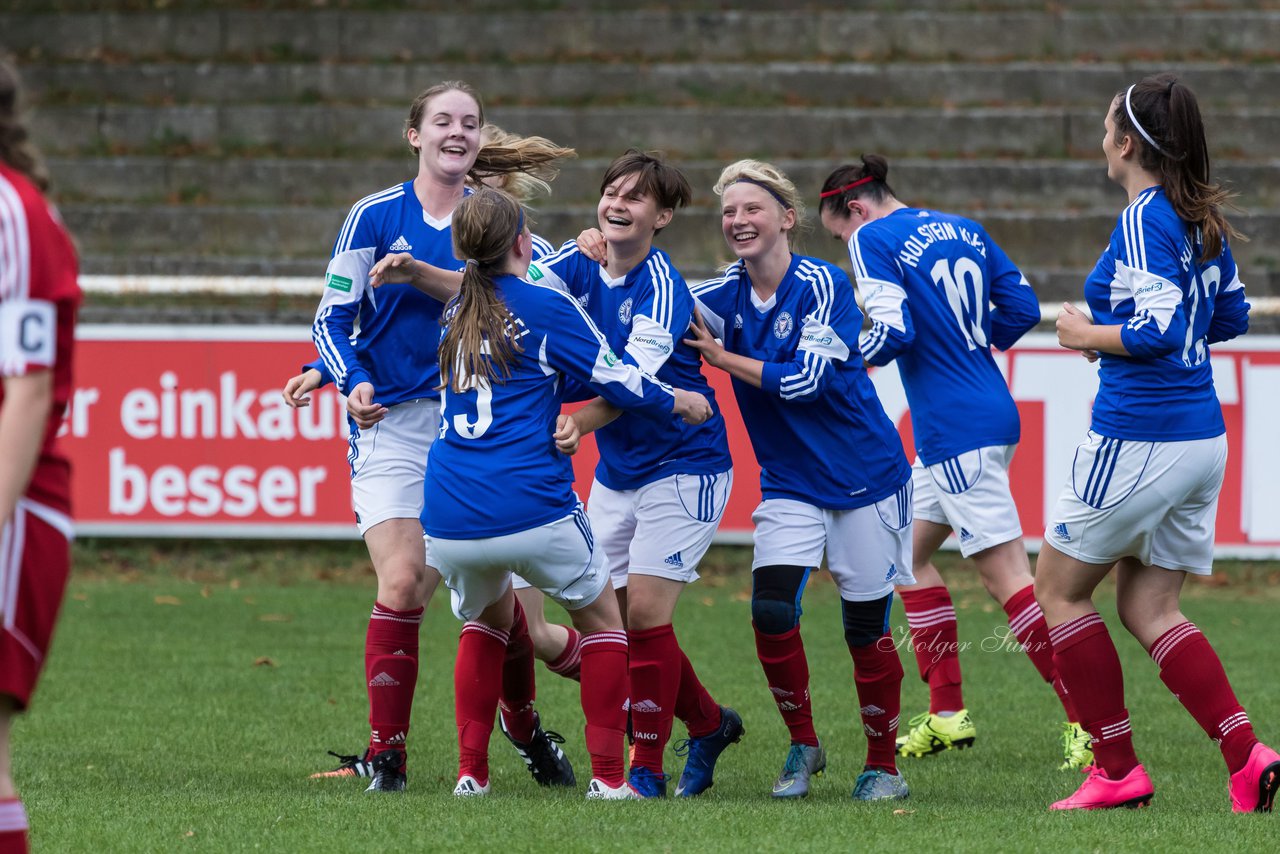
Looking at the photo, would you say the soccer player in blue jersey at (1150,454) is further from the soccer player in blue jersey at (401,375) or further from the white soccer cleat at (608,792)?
the soccer player in blue jersey at (401,375)

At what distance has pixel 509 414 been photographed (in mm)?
4582

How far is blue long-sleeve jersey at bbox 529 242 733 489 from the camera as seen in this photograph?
5.07 m

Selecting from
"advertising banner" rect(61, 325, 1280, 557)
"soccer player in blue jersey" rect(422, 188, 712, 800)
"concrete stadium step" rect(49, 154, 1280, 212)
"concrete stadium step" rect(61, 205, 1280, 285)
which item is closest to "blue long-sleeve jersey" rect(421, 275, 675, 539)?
"soccer player in blue jersey" rect(422, 188, 712, 800)

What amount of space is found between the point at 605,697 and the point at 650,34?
11598 millimetres

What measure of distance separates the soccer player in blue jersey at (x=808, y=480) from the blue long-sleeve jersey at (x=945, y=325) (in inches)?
29.1

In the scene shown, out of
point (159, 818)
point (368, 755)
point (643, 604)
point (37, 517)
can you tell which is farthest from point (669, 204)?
point (37, 517)

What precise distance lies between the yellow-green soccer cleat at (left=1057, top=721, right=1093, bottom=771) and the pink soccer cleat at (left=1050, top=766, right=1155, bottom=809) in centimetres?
83

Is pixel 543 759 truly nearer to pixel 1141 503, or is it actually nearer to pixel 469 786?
pixel 469 786

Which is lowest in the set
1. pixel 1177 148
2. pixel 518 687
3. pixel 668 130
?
pixel 518 687

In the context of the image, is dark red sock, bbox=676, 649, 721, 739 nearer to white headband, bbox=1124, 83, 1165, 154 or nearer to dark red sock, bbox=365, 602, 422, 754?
dark red sock, bbox=365, 602, 422, 754

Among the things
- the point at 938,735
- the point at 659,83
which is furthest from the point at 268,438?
the point at 659,83

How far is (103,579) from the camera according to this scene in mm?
10406

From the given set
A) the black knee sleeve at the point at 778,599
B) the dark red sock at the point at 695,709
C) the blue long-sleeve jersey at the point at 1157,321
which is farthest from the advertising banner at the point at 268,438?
the blue long-sleeve jersey at the point at 1157,321

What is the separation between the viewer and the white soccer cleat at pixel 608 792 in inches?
188
